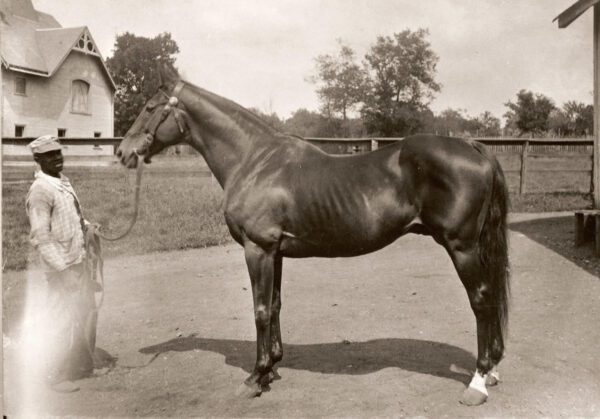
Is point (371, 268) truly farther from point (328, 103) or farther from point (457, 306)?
point (328, 103)

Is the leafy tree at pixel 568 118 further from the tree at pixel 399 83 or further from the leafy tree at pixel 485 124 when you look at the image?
the tree at pixel 399 83

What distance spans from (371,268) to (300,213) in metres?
4.20

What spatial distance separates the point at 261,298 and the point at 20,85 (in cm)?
293

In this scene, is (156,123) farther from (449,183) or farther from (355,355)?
(355,355)

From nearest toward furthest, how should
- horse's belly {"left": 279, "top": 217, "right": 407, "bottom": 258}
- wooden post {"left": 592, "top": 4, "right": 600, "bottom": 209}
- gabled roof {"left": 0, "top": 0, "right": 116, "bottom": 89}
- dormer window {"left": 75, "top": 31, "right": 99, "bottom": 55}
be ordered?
1. horse's belly {"left": 279, "top": 217, "right": 407, "bottom": 258}
2. gabled roof {"left": 0, "top": 0, "right": 116, "bottom": 89}
3. dormer window {"left": 75, "top": 31, "right": 99, "bottom": 55}
4. wooden post {"left": 592, "top": 4, "right": 600, "bottom": 209}

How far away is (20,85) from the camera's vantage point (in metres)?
4.73

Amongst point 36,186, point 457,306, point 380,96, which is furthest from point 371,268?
point 36,186

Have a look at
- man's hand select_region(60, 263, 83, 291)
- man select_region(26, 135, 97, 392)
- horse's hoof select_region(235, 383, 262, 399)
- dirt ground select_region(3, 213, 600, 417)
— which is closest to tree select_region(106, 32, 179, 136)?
man select_region(26, 135, 97, 392)

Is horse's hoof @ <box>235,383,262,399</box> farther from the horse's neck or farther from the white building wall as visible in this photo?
the white building wall

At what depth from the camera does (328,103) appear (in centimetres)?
580

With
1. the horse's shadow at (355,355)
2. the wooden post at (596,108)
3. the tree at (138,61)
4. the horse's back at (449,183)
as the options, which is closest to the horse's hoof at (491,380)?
the horse's shadow at (355,355)

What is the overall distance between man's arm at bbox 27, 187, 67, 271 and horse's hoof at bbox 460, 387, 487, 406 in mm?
3088

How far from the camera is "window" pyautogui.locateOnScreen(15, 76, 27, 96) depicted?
4609 millimetres

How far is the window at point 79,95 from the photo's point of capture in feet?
21.3
